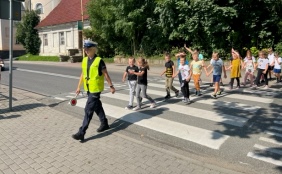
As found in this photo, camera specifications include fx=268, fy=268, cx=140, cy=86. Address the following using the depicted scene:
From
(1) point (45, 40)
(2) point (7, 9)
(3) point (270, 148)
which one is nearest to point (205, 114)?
(3) point (270, 148)

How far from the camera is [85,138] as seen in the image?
5293 millimetres

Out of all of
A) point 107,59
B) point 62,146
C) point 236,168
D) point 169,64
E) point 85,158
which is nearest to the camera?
point 236,168

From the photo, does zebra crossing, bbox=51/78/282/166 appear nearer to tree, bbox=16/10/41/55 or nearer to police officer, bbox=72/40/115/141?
police officer, bbox=72/40/115/141

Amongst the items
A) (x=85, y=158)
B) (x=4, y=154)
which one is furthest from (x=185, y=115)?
(x=4, y=154)

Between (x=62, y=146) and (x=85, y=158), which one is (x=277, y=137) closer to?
(x=85, y=158)

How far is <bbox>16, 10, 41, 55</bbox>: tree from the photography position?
40.8m

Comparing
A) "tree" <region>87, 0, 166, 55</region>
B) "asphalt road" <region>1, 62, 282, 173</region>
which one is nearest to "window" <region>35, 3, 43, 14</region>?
"tree" <region>87, 0, 166, 55</region>

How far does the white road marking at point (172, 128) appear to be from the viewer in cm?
520

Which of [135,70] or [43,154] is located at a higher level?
[135,70]

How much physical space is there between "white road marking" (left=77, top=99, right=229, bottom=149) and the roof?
1124 inches

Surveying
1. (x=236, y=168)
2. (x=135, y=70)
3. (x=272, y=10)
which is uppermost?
(x=272, y=10)

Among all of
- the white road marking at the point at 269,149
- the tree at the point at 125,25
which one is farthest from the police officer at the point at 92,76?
the tree at the point at 125,25

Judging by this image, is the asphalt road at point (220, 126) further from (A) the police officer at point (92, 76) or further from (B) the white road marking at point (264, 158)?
(A) the police officer at point (92, 76)

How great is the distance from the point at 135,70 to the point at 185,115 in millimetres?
1773
